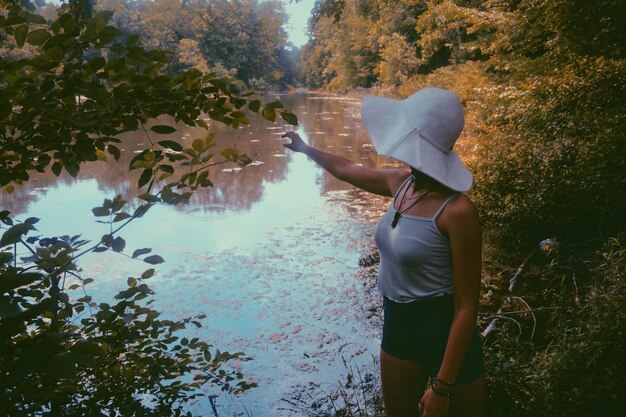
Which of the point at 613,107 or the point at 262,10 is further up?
the point at 262,10

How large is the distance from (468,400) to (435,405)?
0.14m

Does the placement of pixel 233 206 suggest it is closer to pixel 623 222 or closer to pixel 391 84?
pixel 623 222

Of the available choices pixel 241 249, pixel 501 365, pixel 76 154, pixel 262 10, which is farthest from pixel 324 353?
pixel 262 10

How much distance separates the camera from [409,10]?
27.5 meters

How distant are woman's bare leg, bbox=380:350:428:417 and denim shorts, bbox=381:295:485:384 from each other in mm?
32

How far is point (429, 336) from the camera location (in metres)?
1.70

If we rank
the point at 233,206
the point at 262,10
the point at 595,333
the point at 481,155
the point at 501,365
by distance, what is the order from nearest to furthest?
the point at 501,365 < the point at 595,333 < the point at 481,155 < the point at 233,206 < the point at 262,10

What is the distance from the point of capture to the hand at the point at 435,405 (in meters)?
1.60

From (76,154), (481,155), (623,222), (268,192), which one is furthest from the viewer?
(268,192)

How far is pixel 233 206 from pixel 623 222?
673 cm

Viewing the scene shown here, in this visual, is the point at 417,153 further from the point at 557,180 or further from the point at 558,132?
the point at 558,132

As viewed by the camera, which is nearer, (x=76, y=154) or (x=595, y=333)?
(x=76, y=154)

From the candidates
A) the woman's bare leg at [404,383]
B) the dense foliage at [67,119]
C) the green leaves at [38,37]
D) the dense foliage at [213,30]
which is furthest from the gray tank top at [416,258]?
the dense foliage at [213,30]

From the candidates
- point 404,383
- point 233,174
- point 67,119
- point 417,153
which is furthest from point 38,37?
point 233,174
